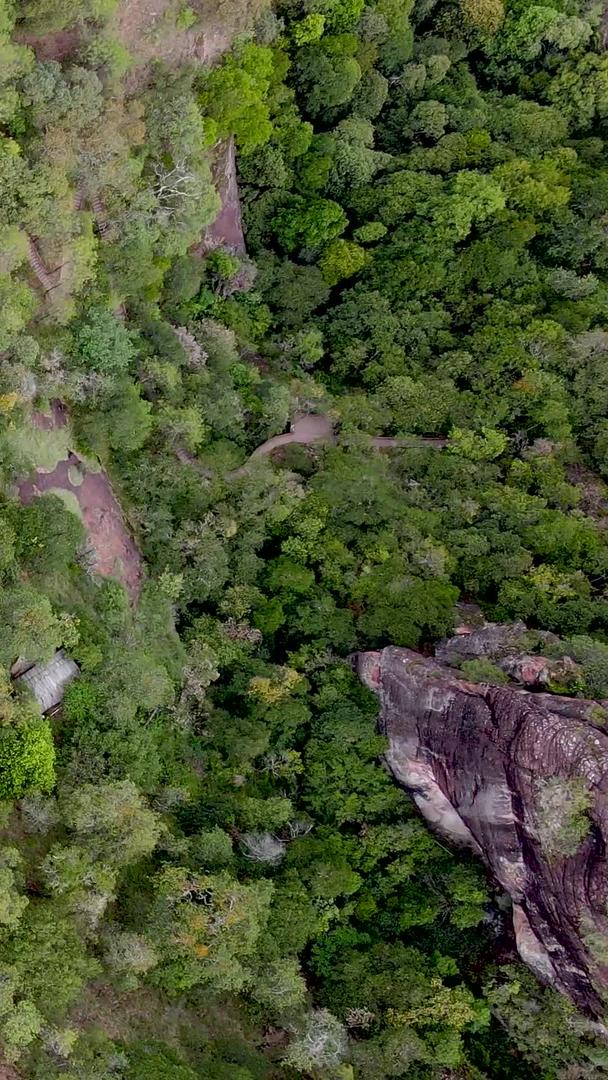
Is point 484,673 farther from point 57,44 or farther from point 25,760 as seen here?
point 57,44

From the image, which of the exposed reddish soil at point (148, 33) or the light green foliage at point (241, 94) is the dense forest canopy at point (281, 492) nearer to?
the light green foliage at point (241, 94)

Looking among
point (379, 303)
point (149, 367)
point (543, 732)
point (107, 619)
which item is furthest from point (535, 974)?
point (379, 303)

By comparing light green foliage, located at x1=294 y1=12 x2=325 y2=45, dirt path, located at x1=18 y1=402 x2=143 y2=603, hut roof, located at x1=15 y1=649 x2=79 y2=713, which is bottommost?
hut roof, located at x1=15 y1=649 x2=79 y2=713

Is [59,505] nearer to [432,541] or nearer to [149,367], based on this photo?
[149,367]

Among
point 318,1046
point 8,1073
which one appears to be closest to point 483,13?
point 318,1046

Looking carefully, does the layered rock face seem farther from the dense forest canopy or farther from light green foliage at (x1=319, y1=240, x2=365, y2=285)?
light green foliage at (x1=319, y1=240, x2=365, y2=285)

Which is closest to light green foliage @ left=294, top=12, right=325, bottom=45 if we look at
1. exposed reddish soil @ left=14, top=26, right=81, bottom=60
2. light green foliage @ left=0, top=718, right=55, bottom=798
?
exposed reddish soil @ left=14, top=26, right=81, bottom=60
